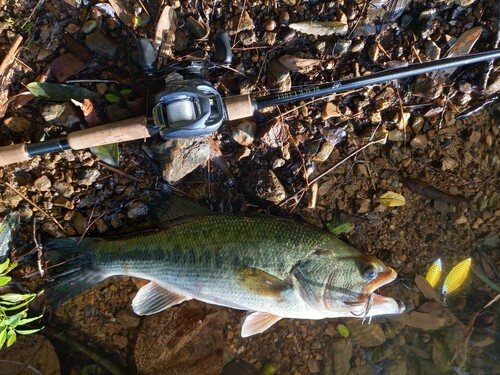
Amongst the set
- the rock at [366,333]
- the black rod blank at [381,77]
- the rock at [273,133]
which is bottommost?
the rock at [366,333]

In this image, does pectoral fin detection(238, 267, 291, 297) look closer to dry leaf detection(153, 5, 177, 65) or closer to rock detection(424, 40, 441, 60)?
dry leaf detection(153, 5, 177, 65)

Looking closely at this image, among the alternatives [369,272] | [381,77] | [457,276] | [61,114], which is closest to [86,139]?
[61,114]

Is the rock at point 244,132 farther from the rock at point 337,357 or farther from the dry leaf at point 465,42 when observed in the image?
the rock at point 337,357

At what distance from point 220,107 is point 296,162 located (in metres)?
0.82

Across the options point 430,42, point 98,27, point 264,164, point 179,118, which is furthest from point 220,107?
point 430,42

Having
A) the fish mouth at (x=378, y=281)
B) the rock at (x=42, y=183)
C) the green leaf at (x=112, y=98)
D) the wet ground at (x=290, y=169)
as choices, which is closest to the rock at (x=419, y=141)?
the wet ground at (x=290, y=169)

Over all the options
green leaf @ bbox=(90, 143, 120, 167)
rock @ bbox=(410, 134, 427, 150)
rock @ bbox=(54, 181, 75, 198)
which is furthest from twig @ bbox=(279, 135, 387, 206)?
rock @ bbox=(54, 181, 75, 198)

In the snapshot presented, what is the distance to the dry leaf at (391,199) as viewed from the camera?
9.77 ft

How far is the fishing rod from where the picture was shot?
2262mm

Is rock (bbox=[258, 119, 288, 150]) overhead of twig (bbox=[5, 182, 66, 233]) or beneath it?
overhead

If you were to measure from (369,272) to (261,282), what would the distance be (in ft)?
2.31

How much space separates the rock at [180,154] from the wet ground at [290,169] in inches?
0.6

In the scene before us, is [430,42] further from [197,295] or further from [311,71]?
[197,295]

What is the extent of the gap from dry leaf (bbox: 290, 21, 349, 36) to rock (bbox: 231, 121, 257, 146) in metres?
0.73
